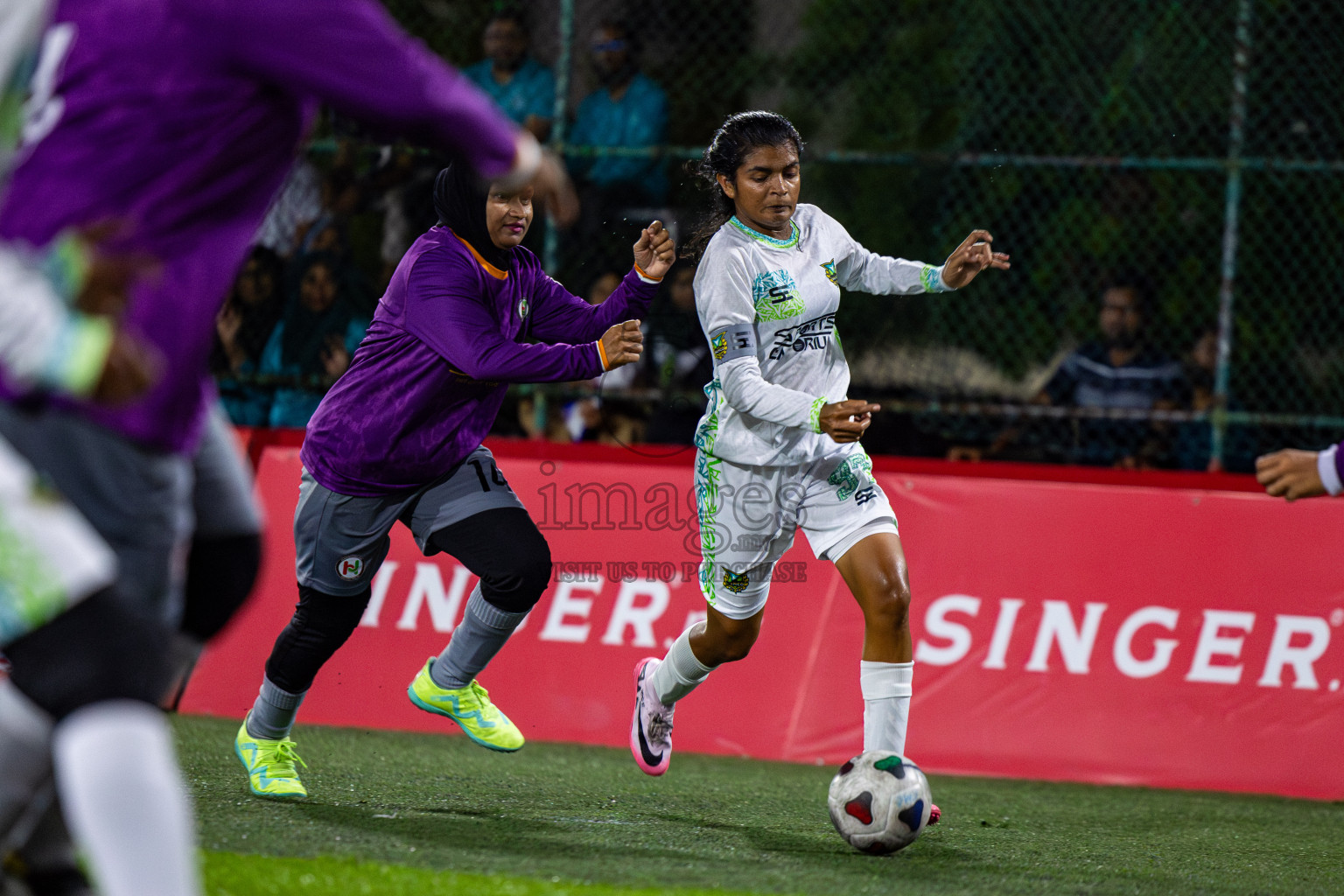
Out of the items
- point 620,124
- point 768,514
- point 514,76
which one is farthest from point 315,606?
point 514,76

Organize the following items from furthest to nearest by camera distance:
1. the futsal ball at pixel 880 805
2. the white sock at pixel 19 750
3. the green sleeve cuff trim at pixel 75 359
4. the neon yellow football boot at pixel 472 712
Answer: the neon yellow football boot at pixel 472 712, the futsal ball at pixel 880 805, the white sock at pixel 19 750, the green sleeve cuff trim at pixel 75 359

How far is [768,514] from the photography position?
15.3 feet

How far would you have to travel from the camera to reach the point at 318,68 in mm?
2240

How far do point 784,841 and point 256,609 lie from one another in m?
3.25

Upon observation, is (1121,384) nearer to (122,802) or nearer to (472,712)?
(472,712)

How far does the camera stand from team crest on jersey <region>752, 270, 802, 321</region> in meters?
4.53

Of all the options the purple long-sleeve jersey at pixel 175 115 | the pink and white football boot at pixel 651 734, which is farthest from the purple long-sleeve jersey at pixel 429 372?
the purple long-sleeve jersey at pixel 175 115

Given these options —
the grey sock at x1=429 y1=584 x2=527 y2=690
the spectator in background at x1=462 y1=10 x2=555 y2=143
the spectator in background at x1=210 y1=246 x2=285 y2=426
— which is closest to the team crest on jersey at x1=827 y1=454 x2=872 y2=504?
the grey sock at x1=429 y1=584 x2=527 y2=690

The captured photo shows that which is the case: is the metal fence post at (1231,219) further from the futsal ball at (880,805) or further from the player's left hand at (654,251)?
the futsal ball at (880,805)

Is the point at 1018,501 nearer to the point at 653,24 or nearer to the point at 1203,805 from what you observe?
the point at 1203,805

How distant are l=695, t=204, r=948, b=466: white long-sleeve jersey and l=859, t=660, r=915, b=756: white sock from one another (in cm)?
75

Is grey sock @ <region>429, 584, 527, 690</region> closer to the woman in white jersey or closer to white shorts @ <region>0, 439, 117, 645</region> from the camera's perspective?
the woman in white jersey

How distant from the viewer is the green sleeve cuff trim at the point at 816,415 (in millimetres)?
4180

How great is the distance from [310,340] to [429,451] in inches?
132
